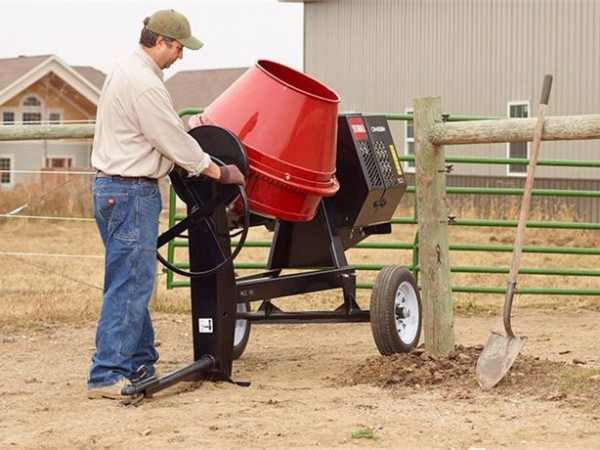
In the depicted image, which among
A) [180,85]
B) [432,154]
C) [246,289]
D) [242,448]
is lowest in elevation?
[242,448]

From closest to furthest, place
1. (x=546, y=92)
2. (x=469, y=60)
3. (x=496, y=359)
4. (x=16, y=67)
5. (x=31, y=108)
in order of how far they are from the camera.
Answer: (x=496, y=359) < (x=546, y=92) < (x=469, y=60) < (x=16, y=67) < (x=31, y=108)

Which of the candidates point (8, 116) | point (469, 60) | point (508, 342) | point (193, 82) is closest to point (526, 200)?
point (508, 342)

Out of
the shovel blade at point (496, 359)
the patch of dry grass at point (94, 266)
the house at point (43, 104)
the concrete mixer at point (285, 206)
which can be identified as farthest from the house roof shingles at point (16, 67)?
the shovel blade at point (496, 359)

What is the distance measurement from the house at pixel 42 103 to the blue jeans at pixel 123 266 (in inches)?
1123

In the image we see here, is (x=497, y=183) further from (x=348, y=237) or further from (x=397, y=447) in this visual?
(x=397, y=447)

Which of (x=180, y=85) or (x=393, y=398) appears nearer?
(x=393, y=398)

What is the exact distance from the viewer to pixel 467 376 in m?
6.74

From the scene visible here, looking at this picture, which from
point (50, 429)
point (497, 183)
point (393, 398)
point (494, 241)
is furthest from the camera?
point (497, 183)

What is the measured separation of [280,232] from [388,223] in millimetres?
758

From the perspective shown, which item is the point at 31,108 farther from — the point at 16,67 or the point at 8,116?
the point at 16,67

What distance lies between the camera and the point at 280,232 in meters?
7.80

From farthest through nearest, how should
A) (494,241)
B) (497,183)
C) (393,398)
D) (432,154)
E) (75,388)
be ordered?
(497,183) < (494,241) < (432,154) < (75,388) < (393,398)

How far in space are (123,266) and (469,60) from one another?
2033 cm

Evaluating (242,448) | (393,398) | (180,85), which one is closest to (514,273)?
(393,398)
